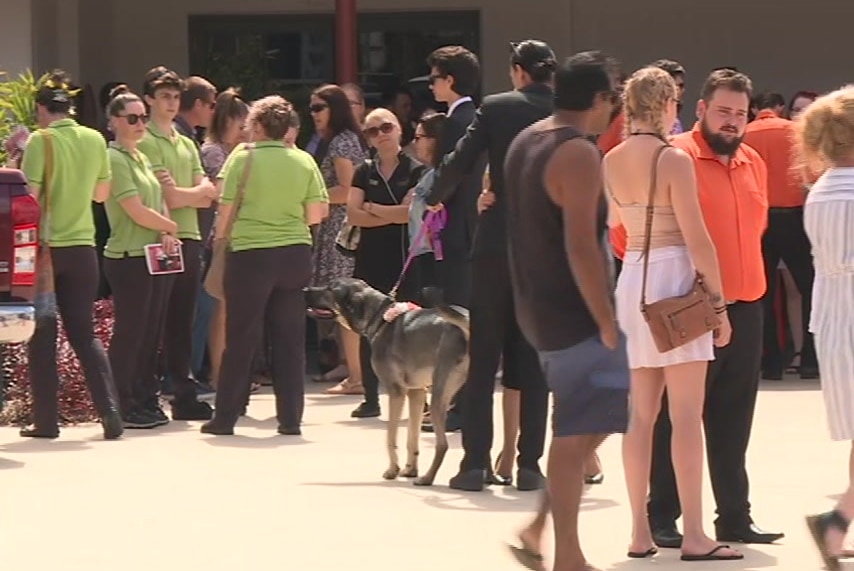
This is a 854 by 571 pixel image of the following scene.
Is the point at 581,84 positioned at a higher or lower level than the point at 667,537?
higher

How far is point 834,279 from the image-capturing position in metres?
6.82

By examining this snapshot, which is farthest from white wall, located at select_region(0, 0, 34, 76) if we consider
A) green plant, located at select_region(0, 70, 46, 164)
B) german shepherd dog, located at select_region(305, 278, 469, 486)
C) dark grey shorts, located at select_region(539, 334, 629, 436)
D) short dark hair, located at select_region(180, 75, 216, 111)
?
dark grey shorts, located at select_region(539, 334, 629, 436)

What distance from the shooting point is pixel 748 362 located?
739 cm

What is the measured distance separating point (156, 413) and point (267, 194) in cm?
155

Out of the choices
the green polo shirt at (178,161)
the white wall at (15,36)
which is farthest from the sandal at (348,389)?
the white wall at (15,36)

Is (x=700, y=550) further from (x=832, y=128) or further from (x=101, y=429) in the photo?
(x=101, y=429)

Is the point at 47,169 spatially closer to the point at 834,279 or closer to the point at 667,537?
the point at 667,537

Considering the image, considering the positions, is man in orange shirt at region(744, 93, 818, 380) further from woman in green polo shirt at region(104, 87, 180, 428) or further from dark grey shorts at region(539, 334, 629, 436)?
dark grey shorts at region(539, 334, 629, 436)

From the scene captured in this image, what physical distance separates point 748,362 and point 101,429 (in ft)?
15.3

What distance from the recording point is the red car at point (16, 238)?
9.38m

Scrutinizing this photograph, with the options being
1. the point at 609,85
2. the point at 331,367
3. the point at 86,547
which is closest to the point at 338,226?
the point at 331,367

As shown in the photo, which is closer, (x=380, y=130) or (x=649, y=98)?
(x=649, y=98)

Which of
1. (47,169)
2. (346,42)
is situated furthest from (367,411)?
(346,42)

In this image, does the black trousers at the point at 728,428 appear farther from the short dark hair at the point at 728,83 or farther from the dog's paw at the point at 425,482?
the dog's paw at the point at 425,482
